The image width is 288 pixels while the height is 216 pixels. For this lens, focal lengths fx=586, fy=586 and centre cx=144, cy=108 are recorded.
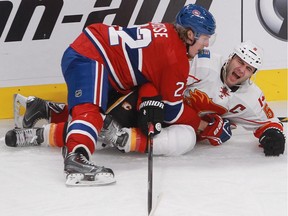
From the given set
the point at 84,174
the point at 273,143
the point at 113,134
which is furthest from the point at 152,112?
the point at 273,143

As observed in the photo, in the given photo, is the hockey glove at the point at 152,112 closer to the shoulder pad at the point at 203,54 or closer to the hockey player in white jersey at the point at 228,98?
the hockey player in white jersey at the point at 228,98

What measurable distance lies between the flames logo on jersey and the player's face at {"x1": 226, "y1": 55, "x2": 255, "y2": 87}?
0.12 meters

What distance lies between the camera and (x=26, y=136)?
2.69m

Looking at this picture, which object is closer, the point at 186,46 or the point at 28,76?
the point at 186,46

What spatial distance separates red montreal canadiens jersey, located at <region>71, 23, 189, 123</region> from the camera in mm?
2480

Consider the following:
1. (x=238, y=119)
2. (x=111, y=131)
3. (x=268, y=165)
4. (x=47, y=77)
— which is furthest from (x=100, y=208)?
(x=47, y=77)

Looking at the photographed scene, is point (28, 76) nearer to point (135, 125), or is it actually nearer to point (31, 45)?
point (31, 45)

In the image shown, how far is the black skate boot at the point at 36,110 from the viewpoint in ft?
9.52

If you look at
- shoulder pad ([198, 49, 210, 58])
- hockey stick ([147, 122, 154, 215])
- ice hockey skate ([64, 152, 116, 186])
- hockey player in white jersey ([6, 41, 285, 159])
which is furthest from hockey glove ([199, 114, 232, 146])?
ice hockey skate ([64, 152, 116, 186])

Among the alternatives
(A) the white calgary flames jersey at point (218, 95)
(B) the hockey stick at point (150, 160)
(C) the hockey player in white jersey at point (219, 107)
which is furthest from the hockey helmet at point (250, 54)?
(B) the hockey stick at point (150, 160)

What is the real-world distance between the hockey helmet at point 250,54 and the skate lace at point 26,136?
1.00 metres

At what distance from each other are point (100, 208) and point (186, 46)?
884 mm

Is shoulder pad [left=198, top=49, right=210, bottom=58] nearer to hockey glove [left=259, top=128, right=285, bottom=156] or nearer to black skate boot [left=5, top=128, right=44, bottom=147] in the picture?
hockey glove [left=259, top=128, right=285, bottom=156]

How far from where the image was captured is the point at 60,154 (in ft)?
8.64
